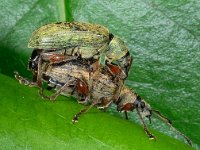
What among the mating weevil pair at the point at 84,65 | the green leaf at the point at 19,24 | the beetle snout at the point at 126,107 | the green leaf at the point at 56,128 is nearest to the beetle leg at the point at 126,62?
the mating weevil pair at the point at 84,65

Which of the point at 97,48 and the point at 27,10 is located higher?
the point at 27,10

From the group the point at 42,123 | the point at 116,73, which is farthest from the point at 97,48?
the point at 42,123

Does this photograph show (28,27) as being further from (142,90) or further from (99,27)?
(142,90)

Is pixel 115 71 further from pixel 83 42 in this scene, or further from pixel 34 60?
pixel 34 60

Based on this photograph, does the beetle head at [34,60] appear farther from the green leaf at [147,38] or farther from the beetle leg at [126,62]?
the beetle leg at [126,62]

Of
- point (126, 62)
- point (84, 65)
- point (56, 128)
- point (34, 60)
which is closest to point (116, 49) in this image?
point (126, 62)

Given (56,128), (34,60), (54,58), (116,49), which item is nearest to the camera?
(56,128)
